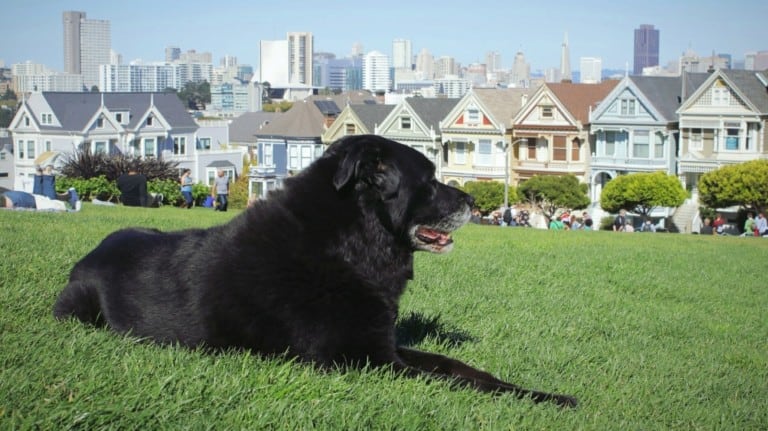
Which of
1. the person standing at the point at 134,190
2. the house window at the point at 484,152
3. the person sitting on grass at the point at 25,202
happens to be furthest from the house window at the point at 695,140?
the person sitting on grass at the point at 25,202

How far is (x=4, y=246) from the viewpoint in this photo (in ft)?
26.2

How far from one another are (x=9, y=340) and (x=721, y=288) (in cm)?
953

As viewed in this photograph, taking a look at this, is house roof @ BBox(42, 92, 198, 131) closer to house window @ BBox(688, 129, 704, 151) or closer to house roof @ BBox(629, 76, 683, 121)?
house roof @ BBox(629, 76, 683, 121)

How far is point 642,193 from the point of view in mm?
50438

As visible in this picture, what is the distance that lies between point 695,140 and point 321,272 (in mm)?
55893

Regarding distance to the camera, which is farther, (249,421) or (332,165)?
(332,165)

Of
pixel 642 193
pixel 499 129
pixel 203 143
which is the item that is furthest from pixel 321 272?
pixel 203 143

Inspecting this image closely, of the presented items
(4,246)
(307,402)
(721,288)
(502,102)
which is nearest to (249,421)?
(307,402)

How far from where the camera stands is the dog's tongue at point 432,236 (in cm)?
505

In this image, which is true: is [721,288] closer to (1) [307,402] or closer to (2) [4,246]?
(2) [4,246]

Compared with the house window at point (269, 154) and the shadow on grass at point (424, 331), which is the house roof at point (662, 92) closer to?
the house window at point (269, 154)

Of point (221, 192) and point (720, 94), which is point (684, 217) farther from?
point (221, 192)

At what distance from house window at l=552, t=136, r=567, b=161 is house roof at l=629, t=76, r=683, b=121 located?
5.94 metres

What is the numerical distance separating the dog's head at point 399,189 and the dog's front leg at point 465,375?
1.83ft
